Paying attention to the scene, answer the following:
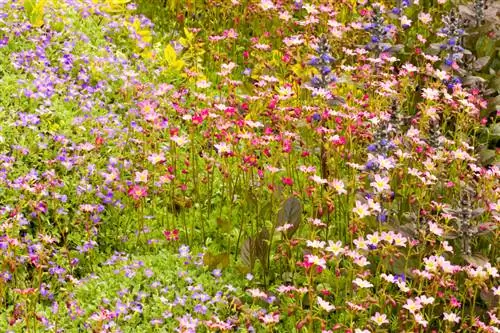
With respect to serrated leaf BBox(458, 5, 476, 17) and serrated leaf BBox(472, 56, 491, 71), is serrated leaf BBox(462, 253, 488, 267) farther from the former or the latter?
serrated leaf BBox(458, 5, 476, 17)

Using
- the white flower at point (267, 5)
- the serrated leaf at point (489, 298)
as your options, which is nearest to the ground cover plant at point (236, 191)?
the serrated leaf at point (489, 298)

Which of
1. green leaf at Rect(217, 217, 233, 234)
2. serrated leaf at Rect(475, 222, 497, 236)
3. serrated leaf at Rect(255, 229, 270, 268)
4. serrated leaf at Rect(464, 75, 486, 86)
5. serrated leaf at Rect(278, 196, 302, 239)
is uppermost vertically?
serrated leaf at Rect(464, 75, 486, 86)

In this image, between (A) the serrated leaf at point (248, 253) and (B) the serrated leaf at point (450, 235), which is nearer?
(B) the serrated leaf at point (450, 235)

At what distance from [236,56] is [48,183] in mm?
2912

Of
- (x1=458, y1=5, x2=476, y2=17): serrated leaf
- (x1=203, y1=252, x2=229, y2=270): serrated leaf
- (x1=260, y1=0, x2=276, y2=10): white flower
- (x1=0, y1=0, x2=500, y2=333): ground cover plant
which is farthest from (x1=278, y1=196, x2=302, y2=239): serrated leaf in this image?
(x1=458, y1=5, x2=476, y2=17): serrated leaf

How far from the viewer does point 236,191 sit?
4.99 meters

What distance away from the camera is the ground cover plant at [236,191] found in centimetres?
390

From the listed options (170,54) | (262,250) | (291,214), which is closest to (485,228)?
(291,214)

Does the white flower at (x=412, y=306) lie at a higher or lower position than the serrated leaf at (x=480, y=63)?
lower

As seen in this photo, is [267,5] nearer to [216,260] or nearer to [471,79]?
[471,79]

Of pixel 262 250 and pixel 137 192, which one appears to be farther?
pixel 137 192

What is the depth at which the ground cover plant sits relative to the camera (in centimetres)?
390

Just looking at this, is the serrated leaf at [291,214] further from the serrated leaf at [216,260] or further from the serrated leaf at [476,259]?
the serrated leaf at [476,259]

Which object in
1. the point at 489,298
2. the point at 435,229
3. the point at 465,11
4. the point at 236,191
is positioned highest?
the point at 465,11
